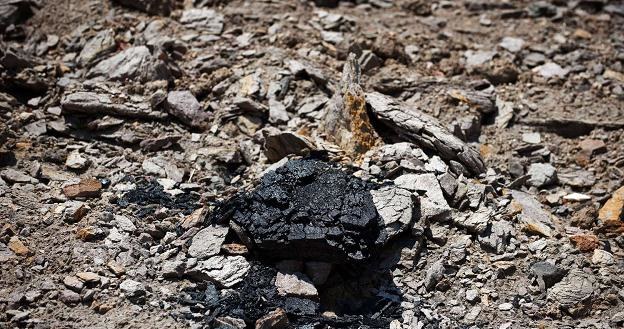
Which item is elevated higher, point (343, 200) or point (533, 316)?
point (343, 200)

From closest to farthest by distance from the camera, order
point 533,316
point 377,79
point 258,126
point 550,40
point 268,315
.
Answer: point 268,315, point 533,316, point 258,126, point 377,79, point 550,40

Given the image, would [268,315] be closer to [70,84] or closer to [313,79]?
[313,79]

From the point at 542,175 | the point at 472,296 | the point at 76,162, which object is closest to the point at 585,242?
the point at 542,175

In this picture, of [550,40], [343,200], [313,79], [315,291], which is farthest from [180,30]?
[550,40]

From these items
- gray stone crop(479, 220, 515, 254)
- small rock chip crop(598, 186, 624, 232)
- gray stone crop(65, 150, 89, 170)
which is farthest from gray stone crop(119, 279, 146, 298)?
small rock chip crop(598, 186, 624, 232)

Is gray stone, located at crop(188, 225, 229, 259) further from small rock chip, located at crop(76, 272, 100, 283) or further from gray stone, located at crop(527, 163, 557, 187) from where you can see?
gray stone, located at crop(527, 163, 557, 187)

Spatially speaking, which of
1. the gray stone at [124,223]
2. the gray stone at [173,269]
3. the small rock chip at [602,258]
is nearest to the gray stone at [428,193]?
the small rock chip at [602,258]
